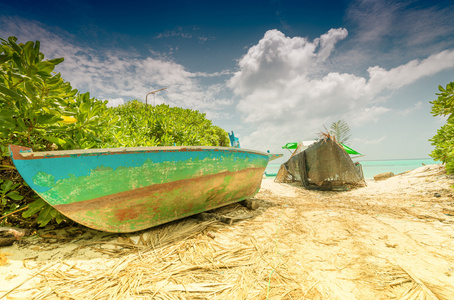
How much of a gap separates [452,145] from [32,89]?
7528 mm

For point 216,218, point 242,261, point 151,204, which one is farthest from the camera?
point 216,218

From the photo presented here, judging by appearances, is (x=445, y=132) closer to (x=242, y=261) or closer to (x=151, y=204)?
(x=242, y=261)

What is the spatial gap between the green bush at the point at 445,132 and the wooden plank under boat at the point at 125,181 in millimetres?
4909

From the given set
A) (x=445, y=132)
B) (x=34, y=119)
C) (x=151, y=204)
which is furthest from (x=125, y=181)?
(x=445, y=132)

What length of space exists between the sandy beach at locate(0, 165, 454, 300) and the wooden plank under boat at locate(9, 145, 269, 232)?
286mm

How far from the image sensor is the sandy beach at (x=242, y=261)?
126 cm

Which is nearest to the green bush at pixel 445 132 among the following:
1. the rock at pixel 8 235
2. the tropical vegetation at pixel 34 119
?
the tropical vegetation at pixel 34 119

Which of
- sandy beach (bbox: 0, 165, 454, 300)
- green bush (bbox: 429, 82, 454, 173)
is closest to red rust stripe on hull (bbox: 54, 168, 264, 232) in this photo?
sandy beach (bbox: 0, 165, 454, 300)

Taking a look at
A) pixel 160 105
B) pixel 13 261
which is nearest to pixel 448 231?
pixel 13 261

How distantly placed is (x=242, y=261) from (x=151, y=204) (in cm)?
111

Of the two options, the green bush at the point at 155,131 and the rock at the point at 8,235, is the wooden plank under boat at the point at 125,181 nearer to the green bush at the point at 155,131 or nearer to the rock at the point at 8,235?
the rock at the point at 8,235

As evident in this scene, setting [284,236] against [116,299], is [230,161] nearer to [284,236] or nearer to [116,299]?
[284,236]

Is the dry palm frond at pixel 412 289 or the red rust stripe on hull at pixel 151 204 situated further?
the red rust stripe on hull at pixel 151 204

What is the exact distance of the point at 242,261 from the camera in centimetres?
162
